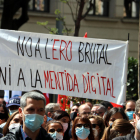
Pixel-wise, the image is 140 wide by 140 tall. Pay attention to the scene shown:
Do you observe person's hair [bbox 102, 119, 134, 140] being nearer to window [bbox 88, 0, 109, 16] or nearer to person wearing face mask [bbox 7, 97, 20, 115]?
person wearing face mask [bbox 7, 97, 20, 115]

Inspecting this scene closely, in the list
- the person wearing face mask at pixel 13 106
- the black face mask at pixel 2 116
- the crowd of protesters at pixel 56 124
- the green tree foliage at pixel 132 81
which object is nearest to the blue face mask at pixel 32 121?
the crowd of protesters at pixel 56 124

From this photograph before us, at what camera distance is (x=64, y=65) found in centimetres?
537

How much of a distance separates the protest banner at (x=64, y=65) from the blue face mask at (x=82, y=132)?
0.91m

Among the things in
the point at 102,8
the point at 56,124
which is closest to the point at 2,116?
the point at 56,124

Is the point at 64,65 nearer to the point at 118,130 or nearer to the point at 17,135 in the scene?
the point at 118,130

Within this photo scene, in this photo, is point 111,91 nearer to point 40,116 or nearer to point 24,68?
point 24,68

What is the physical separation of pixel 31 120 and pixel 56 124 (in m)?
1.36

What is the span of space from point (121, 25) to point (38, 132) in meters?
14.0

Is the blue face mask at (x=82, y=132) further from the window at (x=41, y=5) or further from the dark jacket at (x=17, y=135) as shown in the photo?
the window at (x=41, y=5)

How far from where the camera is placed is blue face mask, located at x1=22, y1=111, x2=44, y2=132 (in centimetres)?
284

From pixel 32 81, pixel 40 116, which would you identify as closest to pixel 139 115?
pixel 40 116

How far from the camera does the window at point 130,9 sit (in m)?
16.9

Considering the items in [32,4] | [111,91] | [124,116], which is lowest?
[124,116]

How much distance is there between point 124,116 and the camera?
5145 mm
